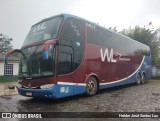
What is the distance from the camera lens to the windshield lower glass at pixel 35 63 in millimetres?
9282

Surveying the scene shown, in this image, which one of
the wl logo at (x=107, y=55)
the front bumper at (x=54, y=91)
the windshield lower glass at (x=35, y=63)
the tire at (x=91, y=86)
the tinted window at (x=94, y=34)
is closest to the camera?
the front bumper at (x=54, y=91)

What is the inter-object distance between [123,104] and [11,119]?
453 cm

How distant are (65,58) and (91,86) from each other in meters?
2.63

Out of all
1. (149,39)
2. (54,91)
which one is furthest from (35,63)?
(149,39)

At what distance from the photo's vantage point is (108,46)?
44.0 feet

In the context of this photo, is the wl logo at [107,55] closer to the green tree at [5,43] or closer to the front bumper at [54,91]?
the front bumper at [54,91]

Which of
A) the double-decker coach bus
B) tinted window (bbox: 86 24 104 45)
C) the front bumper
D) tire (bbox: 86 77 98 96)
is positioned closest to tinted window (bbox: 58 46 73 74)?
the double-decker coach bus

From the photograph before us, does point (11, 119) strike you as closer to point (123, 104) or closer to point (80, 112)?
point (80, 112)

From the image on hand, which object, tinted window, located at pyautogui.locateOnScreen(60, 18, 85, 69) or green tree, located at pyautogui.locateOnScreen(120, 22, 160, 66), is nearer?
tinted window, located at pyautogui.locateOnScreen(60, 18, 85, 69)

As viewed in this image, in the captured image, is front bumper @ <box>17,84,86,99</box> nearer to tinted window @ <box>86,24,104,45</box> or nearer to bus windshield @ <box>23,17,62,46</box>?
bus windshield @ <box>23,17,62,46</box>

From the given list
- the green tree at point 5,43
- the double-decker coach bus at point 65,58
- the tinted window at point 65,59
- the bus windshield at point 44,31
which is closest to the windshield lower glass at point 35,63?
the double-decker coach bus at point 65,58

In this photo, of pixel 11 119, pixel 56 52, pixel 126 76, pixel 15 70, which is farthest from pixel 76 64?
pixel 15 70

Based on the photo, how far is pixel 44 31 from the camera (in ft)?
33.7

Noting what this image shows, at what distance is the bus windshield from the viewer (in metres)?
9.88
